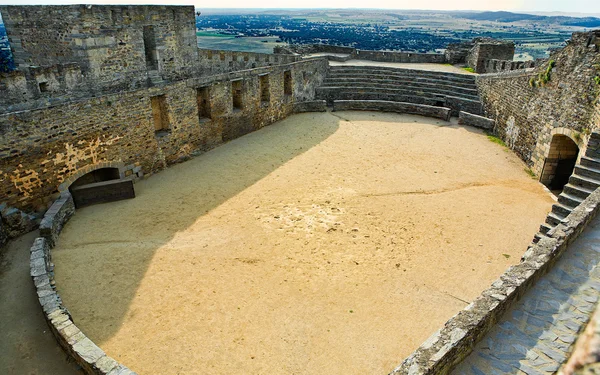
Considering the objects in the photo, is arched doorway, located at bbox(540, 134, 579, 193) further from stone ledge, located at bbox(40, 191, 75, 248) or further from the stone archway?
stone ledge, located at bbox(40, 191, 75, 248)

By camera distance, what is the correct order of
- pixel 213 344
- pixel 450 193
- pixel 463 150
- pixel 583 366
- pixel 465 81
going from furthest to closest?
1. pixel 465 81
2. pixel 463 150
3. pixel 450 193
4. pixel 213 344
5. pixel 583 366

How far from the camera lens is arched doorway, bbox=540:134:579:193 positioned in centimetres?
1060

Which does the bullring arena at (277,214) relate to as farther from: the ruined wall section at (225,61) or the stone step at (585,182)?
the ruined wall section at (225,61)

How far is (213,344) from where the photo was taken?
5750 mm

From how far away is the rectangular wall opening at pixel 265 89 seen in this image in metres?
15.4

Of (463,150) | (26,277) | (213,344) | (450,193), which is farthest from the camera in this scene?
(463,150)

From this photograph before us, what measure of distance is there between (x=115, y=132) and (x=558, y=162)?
11516 millimetres

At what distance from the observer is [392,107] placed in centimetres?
1733

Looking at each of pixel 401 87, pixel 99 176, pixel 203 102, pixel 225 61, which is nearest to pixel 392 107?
pixel 401 87

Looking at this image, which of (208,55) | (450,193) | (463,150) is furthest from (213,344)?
(208,55)

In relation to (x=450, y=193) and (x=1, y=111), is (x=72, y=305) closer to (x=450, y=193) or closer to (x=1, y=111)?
(x=1, y=111)

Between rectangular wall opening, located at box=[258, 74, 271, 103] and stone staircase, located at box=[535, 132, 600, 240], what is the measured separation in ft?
34.7

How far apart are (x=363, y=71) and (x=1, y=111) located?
48.3 ft

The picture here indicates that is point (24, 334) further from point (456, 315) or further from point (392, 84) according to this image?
point (392, 84)
